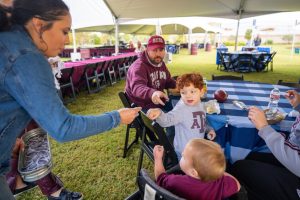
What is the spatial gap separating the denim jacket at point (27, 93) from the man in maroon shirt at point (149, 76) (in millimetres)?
1445

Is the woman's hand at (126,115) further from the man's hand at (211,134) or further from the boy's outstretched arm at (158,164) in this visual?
the man's hand at (211,134)

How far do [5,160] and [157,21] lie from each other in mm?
14808

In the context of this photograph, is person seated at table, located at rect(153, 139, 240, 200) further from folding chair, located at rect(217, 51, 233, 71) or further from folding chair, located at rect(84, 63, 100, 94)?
folding chair, located at rect(217, 51, 233, 71)

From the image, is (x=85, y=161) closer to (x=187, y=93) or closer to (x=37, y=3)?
(x=187, y=93)

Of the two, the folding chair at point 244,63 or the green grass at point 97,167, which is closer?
the green grass at point 97,167

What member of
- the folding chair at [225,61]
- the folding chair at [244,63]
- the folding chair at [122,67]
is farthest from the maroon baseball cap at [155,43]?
the folding chair at [244,63]

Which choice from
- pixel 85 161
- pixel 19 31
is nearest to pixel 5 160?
pixel 19 31

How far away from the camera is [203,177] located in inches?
40.0

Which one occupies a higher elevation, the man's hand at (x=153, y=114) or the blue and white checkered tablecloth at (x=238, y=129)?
the man's hand at (x=153, y=114)

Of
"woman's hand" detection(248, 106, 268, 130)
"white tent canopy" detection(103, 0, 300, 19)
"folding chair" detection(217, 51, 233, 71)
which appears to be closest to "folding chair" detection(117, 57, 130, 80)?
"white tent canopy" detection(103, 0, 300, 19)

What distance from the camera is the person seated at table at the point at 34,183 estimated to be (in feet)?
5.05

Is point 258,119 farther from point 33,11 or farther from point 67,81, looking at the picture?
point 67,81

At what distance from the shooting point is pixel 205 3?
741cm

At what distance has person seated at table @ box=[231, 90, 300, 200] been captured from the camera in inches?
50.4
